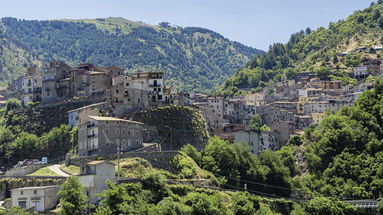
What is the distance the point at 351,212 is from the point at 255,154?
2325cm

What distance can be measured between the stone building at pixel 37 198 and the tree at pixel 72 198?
3672 mm

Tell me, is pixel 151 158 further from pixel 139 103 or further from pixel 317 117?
pixel 317 117

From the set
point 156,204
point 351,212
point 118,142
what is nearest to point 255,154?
point 351,212

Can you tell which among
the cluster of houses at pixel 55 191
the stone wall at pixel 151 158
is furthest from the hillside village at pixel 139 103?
the cluster of houses at pixel 55 191

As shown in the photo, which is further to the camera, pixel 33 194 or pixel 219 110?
pixel 219 110

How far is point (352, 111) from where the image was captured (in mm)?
134125

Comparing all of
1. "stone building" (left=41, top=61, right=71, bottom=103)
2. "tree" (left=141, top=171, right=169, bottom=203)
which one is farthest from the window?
"stone building" (left=41, top=61, right=71, bottom=103)

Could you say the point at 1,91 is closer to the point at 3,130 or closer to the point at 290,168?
the point at 3,130

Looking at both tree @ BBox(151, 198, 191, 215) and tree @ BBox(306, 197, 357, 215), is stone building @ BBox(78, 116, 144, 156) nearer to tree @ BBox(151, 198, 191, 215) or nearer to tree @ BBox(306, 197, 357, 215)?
tree @ BBox(151, 198, 191, 215)

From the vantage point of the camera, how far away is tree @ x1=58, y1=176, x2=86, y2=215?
73250 mm

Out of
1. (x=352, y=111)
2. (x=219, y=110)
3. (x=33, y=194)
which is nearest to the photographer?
(x=33, y=194)

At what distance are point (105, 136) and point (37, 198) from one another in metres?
17.0

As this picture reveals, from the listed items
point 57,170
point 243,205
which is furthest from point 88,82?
point 243,205

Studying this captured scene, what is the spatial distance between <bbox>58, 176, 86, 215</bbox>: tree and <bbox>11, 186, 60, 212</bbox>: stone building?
3.67m
